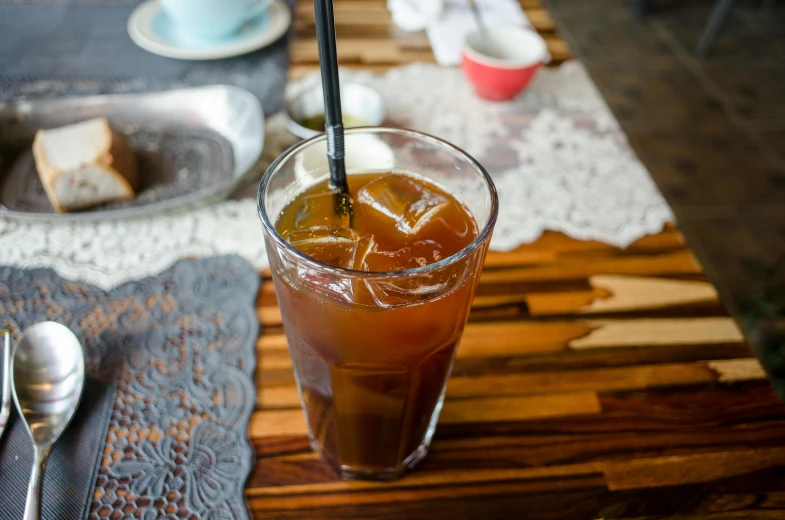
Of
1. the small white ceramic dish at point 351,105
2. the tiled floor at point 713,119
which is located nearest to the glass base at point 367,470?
the small white ceramic dish at point 351,105

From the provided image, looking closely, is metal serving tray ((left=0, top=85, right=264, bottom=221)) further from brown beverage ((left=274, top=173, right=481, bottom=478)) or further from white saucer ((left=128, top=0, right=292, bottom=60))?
brown beverage ((left=274, top=173, right=481, bottom=478))

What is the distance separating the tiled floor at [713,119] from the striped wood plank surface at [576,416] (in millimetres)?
881

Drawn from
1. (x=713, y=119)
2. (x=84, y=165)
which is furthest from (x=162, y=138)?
(x=713, y=119)

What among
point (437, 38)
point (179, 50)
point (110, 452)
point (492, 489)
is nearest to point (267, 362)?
point (110, 452)

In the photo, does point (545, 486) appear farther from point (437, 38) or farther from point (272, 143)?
point (437, 38)

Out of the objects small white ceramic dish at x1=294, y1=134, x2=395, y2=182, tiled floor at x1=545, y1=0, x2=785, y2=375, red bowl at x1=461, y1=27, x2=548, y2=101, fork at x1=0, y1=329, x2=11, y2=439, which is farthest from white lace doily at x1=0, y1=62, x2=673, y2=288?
tiled floor at x1=545, y1=0, x2=785, y2=375

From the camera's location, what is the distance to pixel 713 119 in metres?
2.51

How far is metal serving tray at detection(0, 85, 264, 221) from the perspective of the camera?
0.90 m

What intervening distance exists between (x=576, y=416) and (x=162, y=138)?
81cm

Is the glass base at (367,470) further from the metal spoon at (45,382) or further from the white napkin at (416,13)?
the white napkin at (416,13)

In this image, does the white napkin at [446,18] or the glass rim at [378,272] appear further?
the white napkin at [446,18]

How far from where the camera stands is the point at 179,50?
1164 mm

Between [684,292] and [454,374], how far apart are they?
13.9 inches

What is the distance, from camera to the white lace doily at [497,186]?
82cm
